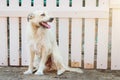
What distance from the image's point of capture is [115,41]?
4.80 m

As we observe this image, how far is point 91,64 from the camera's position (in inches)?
192

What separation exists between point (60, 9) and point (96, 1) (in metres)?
0.54

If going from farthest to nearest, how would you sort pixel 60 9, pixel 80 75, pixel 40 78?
1. pixel 60 9
2. pixel 80 75
3. pixel 40 78

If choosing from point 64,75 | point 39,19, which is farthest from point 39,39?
point 64,75

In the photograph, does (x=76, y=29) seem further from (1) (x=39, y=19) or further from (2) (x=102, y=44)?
(1) (x=39, y=19)

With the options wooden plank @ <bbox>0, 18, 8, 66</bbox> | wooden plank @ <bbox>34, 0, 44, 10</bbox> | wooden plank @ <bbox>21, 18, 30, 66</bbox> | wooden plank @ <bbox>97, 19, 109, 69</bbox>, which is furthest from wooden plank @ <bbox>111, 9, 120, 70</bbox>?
wooden plank @ <bbox>0, 18, 8, 66</bbox>

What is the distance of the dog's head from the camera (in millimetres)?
4043

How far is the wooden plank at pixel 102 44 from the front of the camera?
4.78m

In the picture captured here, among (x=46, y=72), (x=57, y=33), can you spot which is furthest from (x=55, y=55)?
(x=57, y=33)

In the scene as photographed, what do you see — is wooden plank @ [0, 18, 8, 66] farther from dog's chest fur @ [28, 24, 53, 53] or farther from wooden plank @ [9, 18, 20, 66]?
dog's chest fur @ [28, 24, 53, 53]

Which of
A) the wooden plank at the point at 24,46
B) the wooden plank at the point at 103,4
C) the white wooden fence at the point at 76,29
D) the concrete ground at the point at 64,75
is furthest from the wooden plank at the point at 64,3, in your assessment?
the concrete ground at the point at 64,75

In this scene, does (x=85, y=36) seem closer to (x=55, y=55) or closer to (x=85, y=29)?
(x=85, y=29)

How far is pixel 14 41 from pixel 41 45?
83cm

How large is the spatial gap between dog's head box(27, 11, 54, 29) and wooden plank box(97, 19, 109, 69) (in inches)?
40.6
